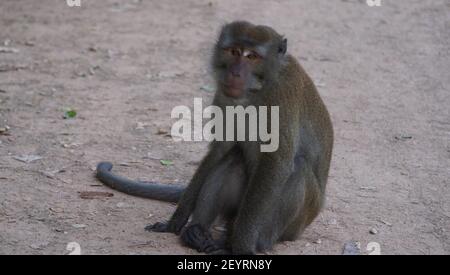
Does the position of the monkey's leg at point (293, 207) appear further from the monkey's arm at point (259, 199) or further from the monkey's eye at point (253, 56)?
the monkey's eye at point (253, 56)

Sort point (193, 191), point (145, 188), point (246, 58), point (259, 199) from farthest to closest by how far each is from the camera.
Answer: point (145, 188)
point (193, 191)
point (259, 199)
point (246, 58)

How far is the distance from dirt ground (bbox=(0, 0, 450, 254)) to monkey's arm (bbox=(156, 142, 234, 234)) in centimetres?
13

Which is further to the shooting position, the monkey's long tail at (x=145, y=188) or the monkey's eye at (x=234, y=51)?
the monkey's long tail at (x=145, y=188)

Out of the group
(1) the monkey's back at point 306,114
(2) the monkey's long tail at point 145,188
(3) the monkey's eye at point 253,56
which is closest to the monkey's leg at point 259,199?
(1) the monkey's back at point 306,114

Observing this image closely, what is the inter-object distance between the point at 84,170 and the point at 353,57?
507 cm

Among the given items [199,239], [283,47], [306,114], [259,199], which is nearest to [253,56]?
[283,47]

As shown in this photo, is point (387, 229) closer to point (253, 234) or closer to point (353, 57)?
point (253, 234)

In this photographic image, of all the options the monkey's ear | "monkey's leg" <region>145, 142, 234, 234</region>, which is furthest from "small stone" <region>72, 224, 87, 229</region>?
the monkey's ear

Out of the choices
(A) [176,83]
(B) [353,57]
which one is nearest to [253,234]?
(A) [176,83]

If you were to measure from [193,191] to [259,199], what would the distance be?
64 cm

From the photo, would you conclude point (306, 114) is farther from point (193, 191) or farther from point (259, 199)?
point (193, 191)

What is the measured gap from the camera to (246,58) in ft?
17.8

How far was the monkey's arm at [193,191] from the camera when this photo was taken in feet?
19.5

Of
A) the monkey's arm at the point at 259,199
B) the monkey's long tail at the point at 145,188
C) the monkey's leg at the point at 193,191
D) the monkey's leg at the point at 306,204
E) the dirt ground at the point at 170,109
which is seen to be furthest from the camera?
the monkey's long tail at the point at 145,188
